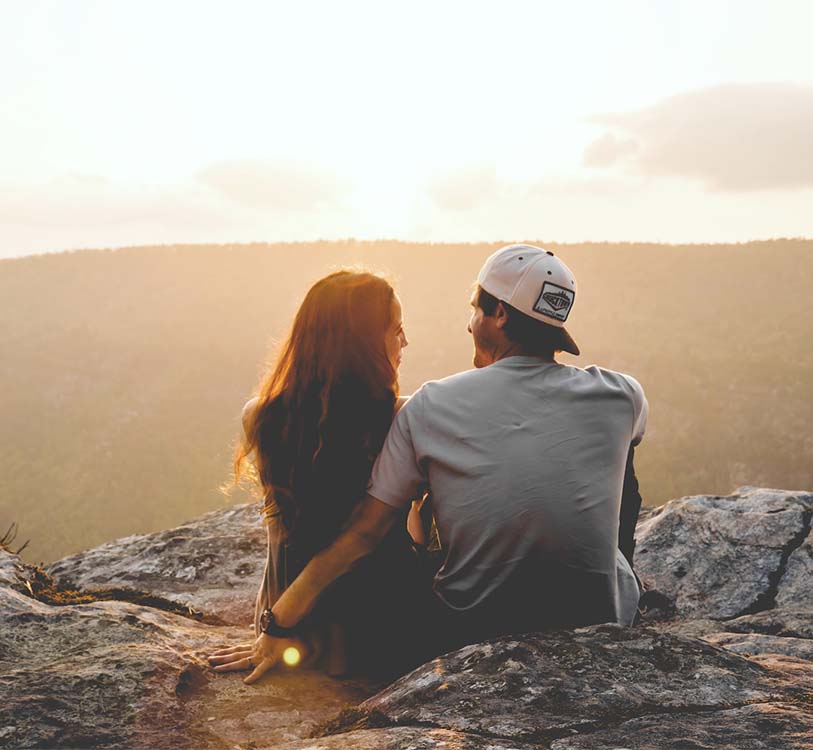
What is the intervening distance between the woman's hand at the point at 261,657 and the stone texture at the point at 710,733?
5.44 ft

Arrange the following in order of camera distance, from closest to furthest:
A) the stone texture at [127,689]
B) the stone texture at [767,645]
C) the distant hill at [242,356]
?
the stone texture at [127,689]
the stone texture at [767,645]
the distant hill at [242,356]

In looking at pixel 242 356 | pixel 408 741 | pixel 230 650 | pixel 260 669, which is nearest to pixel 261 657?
pixel 260 669

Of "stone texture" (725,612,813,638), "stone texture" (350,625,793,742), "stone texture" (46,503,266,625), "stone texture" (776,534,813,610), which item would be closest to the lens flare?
"stone texture" (350,625,793,742)

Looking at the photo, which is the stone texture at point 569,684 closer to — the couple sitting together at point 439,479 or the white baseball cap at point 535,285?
the couple sitting together at point 439,479

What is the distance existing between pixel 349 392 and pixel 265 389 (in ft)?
1.40

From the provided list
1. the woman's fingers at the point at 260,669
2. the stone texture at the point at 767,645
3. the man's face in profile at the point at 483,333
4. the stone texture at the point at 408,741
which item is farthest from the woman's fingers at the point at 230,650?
the stone texture at the point at 767,645

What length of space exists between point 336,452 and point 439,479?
51 cm

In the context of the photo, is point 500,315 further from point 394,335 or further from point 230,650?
point 230,650

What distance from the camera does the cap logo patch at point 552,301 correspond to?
9.29 ft

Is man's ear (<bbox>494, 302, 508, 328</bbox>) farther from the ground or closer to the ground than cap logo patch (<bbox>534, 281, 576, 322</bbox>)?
closer to the ground

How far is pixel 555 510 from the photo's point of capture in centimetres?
272

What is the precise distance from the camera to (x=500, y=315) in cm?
293

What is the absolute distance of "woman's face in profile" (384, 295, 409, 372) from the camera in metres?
3.22

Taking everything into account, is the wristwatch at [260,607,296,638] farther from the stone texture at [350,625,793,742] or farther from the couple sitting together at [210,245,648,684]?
the stone texture at [350,625,793,742]
